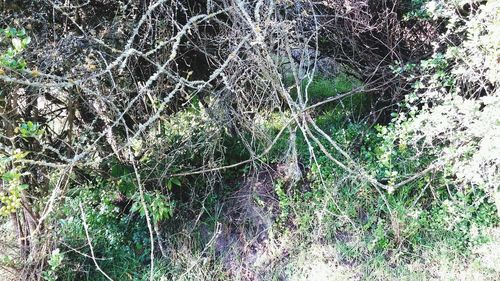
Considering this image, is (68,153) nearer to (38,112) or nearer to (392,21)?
(38,112)

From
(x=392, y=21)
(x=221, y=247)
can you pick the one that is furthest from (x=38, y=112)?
(x=392, y=21)

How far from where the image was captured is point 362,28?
3430 millimetres

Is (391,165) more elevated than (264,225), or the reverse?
(391,165)

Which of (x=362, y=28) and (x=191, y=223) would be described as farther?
(x=191, y=223)

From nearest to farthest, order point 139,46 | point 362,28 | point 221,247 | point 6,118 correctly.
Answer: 1. point 6,118
2. point 139,46
3. point 362,28
4. point 221,247

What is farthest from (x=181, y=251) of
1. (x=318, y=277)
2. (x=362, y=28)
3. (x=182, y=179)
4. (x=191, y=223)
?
(x=362, y=28)

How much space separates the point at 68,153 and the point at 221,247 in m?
1.50

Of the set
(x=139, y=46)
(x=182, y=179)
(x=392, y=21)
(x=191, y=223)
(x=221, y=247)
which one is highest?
(x=139, y=46)

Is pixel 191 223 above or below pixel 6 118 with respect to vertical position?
below

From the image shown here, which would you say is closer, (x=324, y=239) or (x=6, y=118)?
(x=6, y=118)

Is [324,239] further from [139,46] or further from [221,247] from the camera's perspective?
Answer: [139,46]

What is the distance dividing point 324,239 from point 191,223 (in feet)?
3.92

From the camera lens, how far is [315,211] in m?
3.57

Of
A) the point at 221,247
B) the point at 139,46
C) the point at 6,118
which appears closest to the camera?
the point at 6,118
